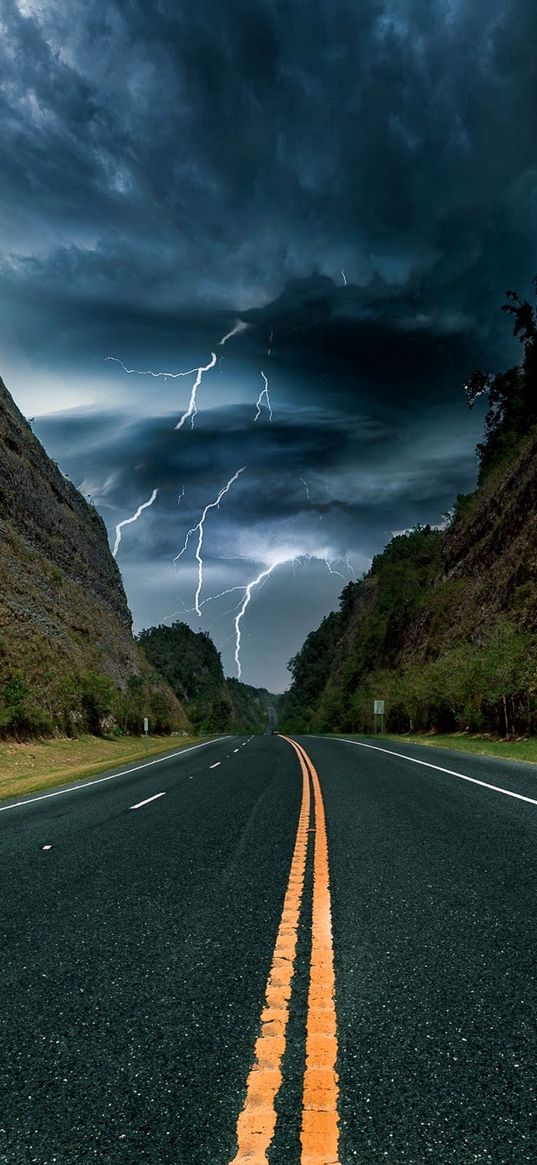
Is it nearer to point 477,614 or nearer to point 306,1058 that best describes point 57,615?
point 477,614

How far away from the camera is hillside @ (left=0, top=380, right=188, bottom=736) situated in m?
32.0

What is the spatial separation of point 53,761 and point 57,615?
19.5m

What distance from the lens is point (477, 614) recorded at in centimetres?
3994

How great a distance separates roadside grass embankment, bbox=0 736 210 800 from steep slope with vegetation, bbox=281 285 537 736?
15254mm

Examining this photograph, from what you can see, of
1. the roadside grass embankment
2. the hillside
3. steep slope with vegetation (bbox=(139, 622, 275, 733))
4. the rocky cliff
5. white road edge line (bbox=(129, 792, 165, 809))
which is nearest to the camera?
white road edge line (bbox=(129, 792, 165, 809))

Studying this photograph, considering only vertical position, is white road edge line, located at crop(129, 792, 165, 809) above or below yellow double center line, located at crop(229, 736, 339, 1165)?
below

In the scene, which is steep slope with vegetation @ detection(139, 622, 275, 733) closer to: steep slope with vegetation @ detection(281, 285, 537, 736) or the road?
steep slope with vegetation @ detection(281, 285, 537, 736)

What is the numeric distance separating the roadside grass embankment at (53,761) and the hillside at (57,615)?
1.05 metres

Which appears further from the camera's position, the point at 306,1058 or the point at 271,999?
the point at 271,999

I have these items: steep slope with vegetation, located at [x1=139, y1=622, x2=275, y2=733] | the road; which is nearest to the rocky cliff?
the road

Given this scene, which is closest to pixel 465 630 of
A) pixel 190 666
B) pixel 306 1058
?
pixel 306 1058

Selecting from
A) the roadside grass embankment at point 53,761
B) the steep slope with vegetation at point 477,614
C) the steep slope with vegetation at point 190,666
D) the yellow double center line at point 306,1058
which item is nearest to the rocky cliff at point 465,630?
the steep slope with vegetation at point 477,614

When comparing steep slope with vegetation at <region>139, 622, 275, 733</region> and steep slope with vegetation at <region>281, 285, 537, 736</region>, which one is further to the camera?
steep slope with vegetation at <region>139, 622, 275, 733</region>

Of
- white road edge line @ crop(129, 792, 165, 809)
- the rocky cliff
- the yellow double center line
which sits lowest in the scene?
white road edge line @ crop(129, 792, 165, 809)
